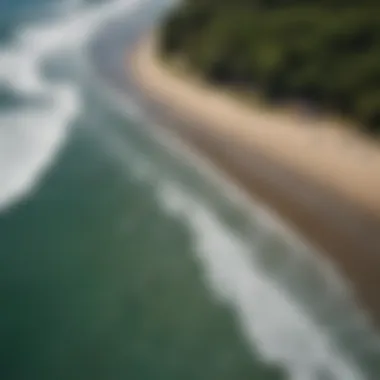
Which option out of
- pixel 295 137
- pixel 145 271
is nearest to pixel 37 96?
pixel 295 137

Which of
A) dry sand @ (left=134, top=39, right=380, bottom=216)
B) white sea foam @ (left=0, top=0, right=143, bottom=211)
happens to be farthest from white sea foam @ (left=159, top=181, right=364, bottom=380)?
white sea foam @ (left=0, top=0, right=143, bottom=211)

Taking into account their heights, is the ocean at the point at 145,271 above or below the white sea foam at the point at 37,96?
below

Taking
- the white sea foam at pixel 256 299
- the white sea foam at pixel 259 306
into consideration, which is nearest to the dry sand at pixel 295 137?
the white sea foam at pixel 256 299

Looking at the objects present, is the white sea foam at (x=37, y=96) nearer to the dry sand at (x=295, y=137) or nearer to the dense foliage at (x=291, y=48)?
the dry sand at (x=295, y=137)

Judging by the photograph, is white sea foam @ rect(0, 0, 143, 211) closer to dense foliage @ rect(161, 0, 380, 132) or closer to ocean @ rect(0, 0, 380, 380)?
ocean @ rect(0, 0, 380, 380)

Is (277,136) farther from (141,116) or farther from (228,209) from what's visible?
(141,116)

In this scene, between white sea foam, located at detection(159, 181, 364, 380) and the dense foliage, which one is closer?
white sea foam, located at detection(159, 181, 364, 380)

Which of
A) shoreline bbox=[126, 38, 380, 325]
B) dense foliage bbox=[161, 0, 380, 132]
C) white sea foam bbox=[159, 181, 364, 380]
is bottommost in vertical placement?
white sea foam bbox=[159, 181, 364, 380]
